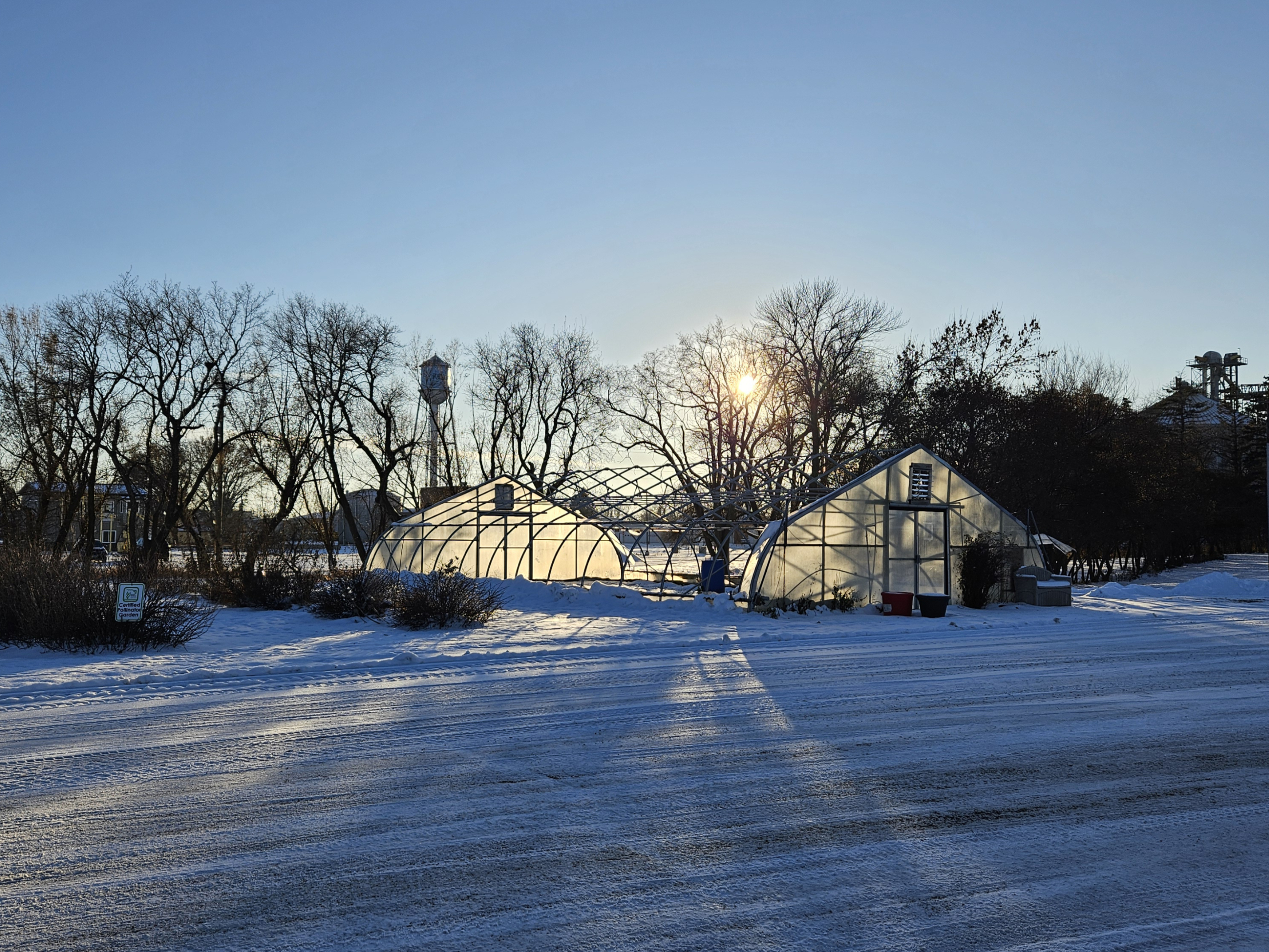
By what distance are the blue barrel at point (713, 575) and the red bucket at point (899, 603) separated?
5.40 m

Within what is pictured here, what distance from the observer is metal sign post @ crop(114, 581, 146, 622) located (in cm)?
1445

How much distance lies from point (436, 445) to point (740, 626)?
3238cm

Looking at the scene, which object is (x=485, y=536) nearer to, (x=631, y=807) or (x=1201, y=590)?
(x=631, y=807)

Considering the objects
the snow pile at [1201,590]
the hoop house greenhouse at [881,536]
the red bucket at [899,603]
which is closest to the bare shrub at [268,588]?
the hoop house greenhouse at [881,536]

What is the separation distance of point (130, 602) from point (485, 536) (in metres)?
16.2

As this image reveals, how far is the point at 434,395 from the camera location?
49.7 m

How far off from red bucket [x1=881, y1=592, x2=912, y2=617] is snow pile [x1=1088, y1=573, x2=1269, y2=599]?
1014cm

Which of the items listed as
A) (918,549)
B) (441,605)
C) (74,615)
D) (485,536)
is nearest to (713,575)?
(918,549)

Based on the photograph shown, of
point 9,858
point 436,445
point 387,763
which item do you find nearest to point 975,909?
point 387,763

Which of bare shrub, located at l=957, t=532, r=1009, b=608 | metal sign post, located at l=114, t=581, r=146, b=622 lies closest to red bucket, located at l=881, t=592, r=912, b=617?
bare shrub, located at l=957, t=532, r=1009, b=608

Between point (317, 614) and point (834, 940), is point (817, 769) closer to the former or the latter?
point (834, 940)

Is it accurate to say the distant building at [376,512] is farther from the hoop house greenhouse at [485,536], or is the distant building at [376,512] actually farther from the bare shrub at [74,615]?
the bare shrub at [74,615]

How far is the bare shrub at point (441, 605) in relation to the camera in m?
19.1

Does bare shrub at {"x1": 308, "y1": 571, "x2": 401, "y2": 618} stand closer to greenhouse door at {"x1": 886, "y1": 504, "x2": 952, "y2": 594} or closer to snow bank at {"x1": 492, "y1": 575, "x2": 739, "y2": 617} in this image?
snow bank at {"x1": 492, "y1": 575, "x2": 739, "y2": 617}
